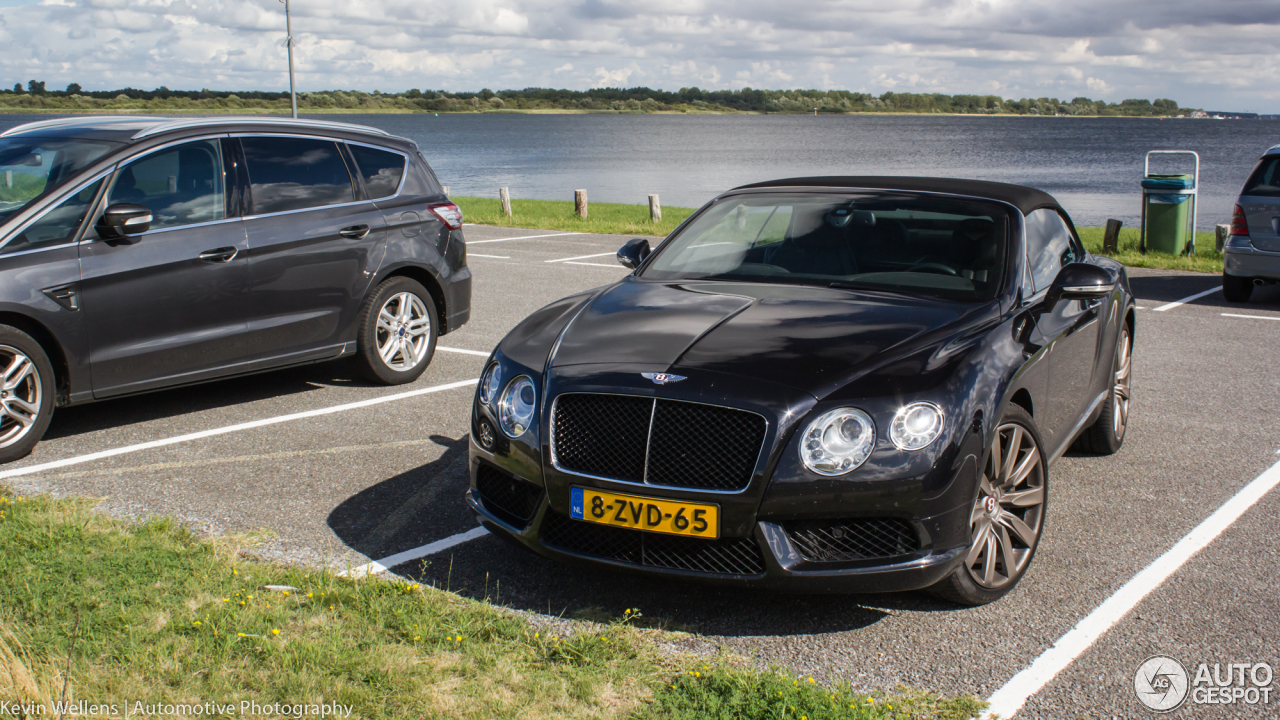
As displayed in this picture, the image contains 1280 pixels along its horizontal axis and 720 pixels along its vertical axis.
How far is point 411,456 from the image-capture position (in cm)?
586

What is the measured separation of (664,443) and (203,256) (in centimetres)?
395

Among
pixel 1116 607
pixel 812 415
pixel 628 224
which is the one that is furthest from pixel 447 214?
pixel 628 224

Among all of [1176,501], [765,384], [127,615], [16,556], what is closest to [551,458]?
[765,384]

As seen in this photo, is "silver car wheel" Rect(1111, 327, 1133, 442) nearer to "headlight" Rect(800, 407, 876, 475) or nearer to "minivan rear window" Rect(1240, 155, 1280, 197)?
"headlight" Rect(800, 407, 876, 475)

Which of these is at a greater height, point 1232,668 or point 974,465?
point 974,465

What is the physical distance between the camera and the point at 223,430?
250 inches

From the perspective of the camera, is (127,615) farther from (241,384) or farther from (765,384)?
(241,384)

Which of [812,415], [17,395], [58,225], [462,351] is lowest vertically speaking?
[462,351]

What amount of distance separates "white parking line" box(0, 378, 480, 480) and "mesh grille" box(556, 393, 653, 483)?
251 centimetres

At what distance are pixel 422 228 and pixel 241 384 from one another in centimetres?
173

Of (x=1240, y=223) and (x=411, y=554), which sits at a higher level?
(x=1240, y=223)

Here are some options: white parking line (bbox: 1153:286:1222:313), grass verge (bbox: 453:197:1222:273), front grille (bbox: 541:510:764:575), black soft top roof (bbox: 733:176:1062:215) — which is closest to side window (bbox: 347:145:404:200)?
black soft top roof (bbox: 733:176:1062:215)

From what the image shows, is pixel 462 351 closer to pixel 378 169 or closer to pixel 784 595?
pixel 378 169

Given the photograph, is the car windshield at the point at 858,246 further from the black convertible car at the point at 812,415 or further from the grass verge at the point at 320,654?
the grass verge at the point at 320,654
